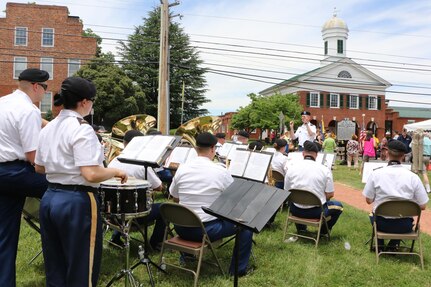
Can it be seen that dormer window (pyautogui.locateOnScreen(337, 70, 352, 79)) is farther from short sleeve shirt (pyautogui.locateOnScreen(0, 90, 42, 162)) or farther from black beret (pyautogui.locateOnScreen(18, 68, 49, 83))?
short sleeve shirt (pyautogui.locateOnScreen(0, 90, 42, 162))

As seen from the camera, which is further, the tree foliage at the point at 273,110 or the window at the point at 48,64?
the tree foliage at the point at 273,110

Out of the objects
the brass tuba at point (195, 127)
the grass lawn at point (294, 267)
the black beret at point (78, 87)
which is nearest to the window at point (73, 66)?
the brass tuba at point (195, 127)

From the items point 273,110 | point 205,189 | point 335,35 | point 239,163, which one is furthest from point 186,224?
point 335,35

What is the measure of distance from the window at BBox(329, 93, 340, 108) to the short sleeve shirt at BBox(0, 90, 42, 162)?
53.3 m

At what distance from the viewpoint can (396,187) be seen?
552 cm

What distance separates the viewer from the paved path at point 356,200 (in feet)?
26.8

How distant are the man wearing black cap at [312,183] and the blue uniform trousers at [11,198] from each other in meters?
3.92

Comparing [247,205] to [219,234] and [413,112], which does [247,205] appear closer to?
[219,234]

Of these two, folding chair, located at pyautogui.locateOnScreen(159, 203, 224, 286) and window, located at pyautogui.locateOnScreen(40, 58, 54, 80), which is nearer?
folding chair, located at pyautogui.locateOnScreen(159, 203, 224, 286)

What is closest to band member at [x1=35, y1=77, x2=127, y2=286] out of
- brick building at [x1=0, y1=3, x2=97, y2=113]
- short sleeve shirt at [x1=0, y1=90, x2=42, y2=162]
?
short sleeve shirt at [x1=0, y1=90, x2=42, y2=162]

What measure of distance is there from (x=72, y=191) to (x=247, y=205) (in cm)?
158

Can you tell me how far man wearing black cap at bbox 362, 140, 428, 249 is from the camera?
5.47m

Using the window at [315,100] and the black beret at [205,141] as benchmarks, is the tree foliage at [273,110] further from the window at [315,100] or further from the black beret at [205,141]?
the black beret at [205,141]

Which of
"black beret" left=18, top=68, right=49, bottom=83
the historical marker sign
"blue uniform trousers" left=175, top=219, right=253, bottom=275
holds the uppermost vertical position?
the historical marker sign
